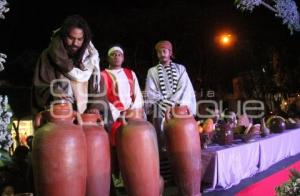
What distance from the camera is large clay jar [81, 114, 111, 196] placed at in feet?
8.44

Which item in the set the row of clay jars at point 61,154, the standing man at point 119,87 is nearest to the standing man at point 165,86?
the standing man at point 119,87

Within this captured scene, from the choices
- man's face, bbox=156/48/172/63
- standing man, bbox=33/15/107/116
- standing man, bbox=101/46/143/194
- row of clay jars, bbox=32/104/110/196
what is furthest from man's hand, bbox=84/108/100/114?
man's face, bbox=156/48/172/63

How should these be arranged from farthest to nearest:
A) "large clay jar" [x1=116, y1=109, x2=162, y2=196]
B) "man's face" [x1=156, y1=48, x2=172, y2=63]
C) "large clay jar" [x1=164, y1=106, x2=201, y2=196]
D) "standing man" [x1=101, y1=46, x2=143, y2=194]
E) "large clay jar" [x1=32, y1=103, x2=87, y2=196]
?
"man's face" [x1=156, y1=48, x2=172, y2=63] < "standing man" [x1=101, y1=46, x2=143, y2=194] < "large clay jar" [x1=164, y1=106, x2=201, y2=196] < "large clay jar" [x1=116, y1=109, x2=162, y2=196] < "large clay jar" [x1=32, y1=103, x2=87, y2=196]

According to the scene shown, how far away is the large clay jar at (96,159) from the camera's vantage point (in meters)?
2.57

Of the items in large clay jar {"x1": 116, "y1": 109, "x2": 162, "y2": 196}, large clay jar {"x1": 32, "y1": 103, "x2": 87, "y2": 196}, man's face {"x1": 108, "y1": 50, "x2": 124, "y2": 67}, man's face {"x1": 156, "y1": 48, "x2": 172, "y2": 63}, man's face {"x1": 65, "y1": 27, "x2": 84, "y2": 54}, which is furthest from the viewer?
man's face {"x1": 156, "y1": 48, "x2": 172, "y2": 63}

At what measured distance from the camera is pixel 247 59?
1153 centimetres

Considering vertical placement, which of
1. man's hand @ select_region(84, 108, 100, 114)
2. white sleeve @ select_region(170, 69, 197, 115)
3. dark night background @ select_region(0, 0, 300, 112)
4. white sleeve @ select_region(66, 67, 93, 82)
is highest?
dark night background @ select_region(0, 0, 300, 112)

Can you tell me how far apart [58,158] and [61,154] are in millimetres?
29

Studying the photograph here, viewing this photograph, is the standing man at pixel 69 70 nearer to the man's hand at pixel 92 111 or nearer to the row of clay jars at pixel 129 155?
the man's hand at pixel 92 111

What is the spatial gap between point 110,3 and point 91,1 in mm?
499

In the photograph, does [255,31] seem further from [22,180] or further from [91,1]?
[22,180]

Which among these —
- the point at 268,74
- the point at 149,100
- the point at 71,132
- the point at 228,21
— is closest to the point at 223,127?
the point at 149,100

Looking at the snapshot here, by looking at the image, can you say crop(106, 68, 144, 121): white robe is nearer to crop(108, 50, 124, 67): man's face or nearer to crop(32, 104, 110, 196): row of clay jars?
crop(108, 50, 124, 67): man's face

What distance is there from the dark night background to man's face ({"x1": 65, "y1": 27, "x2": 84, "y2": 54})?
4.40 meters
